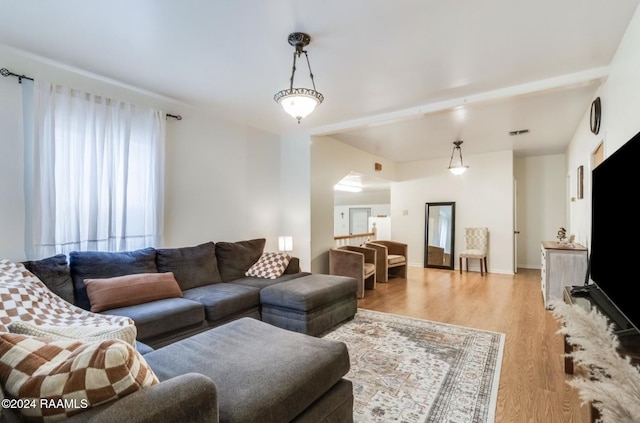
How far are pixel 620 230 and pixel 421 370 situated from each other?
1.59 m

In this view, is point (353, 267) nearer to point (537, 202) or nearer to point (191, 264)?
point (191, 264)

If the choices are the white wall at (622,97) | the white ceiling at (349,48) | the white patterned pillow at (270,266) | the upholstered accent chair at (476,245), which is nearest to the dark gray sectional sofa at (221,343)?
the white patterned pillow at (270,266)

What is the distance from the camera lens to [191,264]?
3297 millimetres

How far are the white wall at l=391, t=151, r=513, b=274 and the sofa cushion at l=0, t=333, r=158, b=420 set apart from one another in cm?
682

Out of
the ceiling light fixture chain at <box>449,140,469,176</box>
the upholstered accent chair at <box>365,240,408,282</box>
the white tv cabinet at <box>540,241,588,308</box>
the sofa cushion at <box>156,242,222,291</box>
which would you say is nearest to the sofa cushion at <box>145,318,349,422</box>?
the sofa cushion at <box>156,242,222,291</box>

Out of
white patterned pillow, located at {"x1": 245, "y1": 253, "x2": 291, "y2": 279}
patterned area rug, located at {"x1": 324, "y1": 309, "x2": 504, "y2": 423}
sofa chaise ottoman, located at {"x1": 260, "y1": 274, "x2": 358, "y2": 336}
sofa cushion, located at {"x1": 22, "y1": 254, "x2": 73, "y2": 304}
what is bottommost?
patterned area rug, located at {"x1": 324, "y1": 309, "x2": 504, "y2": 423}

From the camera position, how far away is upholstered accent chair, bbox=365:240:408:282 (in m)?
5.50

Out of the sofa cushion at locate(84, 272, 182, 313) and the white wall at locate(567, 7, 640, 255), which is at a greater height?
the white wall at locate(567, 7, 640, 255)

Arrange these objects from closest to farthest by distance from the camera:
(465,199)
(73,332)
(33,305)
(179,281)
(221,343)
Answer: (73,332) < (221,343) < (33,305) < (179,281) < (465,199)

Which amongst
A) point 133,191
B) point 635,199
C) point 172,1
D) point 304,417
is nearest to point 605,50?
point 635,199

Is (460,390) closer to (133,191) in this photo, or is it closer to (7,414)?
(7,414)

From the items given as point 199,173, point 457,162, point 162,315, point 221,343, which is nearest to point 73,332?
point 221,343

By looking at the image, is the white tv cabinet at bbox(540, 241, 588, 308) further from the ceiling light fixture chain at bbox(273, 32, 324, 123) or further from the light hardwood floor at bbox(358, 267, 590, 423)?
the ceiling light fixture chain at bbox(273, 32, 324, 123)

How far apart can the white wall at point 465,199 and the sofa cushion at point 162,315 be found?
18.7 ft
